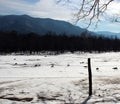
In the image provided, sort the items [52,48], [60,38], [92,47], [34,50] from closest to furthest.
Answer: [34,50], [52,48], [60,38], [92,47]

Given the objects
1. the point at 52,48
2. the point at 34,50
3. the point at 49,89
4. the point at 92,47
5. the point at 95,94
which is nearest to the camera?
the point at 95,94

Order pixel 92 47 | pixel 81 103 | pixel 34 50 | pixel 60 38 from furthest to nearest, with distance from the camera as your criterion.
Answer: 1. pixel 92 47
2. pixel 60 38
3. pixel 34 50
4. pixel 81 103

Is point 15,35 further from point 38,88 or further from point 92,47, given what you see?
point 38,88

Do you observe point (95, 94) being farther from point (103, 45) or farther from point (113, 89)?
point (103, 45)

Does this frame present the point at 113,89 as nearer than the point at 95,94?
No

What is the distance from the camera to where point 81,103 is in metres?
9.67

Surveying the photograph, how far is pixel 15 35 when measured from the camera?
102m

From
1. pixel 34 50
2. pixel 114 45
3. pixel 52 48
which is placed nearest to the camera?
pixel 34 50

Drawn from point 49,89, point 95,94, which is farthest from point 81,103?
point 49,89

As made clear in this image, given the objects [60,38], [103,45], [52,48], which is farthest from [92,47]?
[52,48]

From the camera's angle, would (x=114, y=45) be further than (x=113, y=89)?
Yes

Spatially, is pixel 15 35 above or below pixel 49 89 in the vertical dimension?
above

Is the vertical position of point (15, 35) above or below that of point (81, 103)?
above

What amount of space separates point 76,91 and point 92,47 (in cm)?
10780
